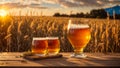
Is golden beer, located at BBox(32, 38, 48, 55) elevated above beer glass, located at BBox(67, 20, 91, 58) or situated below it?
below

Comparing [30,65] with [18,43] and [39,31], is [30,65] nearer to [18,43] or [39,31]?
[18,43]

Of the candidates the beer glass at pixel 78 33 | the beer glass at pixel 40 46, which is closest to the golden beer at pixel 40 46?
the beer glass at pixel 40 46

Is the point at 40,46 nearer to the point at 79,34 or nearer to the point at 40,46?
the point at 40,46

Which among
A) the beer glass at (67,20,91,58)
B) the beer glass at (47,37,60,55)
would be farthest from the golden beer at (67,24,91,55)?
the beer glass at (47,37,60,55)

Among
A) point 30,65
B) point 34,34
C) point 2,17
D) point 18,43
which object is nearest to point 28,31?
point 34,34

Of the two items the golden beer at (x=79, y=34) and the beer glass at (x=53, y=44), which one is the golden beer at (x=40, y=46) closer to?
the beer glass at (x=53, y=44)

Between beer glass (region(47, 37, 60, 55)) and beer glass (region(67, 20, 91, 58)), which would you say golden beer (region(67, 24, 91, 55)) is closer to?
beer glass (region(67, 20, 91, 58))

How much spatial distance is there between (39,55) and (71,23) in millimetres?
373

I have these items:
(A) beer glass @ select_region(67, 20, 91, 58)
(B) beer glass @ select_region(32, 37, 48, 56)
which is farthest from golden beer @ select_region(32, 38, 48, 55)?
(A) beer glass @ select_region(67, 20, 91, 58)

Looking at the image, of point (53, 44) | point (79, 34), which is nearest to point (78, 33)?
point (79, 34)

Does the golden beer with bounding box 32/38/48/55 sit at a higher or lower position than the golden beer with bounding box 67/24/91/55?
lower

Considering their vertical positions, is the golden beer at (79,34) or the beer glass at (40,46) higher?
the golden beer at (79,34)

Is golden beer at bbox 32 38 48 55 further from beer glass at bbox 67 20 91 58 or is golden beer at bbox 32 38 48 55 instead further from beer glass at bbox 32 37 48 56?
beer glass at bbox 67 20 91 58

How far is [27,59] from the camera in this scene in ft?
8.99
